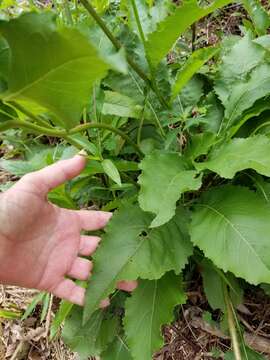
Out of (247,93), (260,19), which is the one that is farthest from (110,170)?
(260,19)

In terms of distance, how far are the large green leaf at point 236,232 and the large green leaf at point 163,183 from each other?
114 millimetres

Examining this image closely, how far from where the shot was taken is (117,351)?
1398mm

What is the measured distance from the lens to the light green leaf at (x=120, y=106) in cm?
131

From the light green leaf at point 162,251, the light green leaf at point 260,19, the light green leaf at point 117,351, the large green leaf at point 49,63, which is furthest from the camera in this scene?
the light green leaf at point 260,19

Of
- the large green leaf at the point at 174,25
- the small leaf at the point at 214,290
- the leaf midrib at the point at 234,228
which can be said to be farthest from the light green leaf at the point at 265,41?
the small leaf at the point at 214,290

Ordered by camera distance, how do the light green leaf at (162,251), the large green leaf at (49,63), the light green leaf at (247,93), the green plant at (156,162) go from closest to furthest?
the large green leaf at (49,63) → the green plant at (156,162) → the light green leaf at (162,251) → the light green leaf at (247,93)

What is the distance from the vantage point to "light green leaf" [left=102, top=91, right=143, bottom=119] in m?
1.31

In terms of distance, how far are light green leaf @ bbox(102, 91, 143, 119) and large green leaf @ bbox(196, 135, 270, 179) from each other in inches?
11.4

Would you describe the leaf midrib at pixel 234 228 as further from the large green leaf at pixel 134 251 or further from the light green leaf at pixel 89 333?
the light green leaf at pixel 89 333

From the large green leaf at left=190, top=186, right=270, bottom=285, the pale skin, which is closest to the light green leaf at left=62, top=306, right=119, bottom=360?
the pale skin

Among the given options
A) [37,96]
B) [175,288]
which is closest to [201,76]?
[175,288]

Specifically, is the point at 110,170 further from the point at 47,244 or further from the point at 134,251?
the point at 47,244

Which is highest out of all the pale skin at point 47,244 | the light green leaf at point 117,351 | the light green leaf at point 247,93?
the light green leaf at point 247,93

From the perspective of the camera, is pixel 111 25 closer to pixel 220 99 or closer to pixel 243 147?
pixel 220 99
